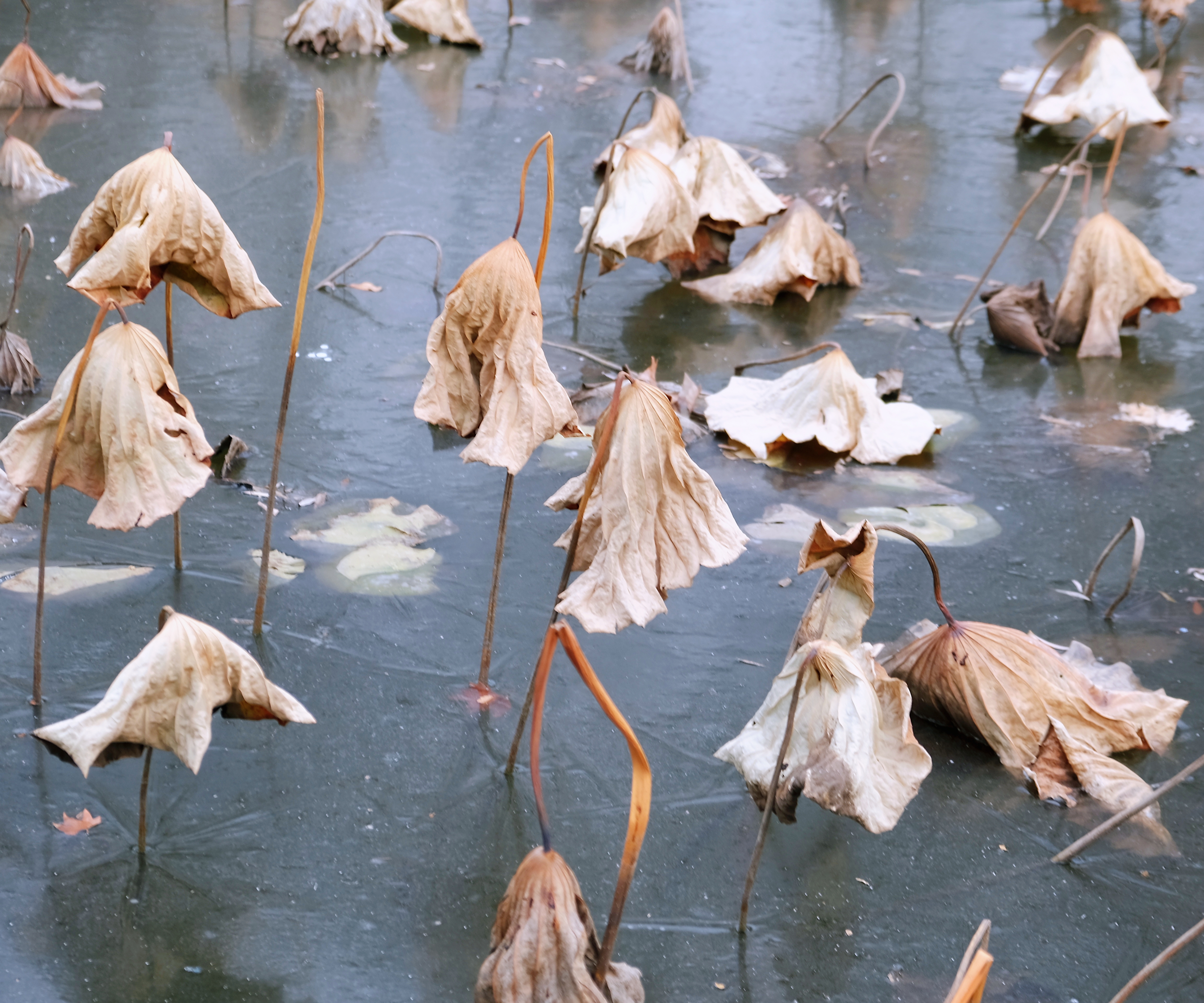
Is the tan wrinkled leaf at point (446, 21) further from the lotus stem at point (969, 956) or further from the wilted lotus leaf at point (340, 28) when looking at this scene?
the lotus stem at point (969, 956)

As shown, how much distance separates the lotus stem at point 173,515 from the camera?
2.10 m

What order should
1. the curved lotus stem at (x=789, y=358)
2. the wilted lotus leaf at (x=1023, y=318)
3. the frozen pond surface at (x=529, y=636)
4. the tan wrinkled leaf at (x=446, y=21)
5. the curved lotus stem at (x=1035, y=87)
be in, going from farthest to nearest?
the tan wrinkled leaf at (x=446, y=21)
the curved lotus stem at (x=1035, y=87)
the wilted lotus leaf at (x=1023, y=318)
the curved lotus stem at (x=789, y=358)
the frozen pond surface at (x=529, y=636)

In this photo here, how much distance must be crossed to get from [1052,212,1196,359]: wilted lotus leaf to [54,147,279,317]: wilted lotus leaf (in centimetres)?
273

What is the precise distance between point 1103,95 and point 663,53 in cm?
215

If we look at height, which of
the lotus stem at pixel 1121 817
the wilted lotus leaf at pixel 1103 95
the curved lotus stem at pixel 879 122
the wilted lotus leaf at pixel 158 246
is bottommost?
the lotus stem at pixel 1121 817

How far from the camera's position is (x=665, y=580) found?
178 cm

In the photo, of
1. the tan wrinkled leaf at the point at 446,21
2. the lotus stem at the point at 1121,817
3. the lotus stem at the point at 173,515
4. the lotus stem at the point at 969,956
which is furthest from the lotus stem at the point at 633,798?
the tan wrinkled leaf at the point at 446,21

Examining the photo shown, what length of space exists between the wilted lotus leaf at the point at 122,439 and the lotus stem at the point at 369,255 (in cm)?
184

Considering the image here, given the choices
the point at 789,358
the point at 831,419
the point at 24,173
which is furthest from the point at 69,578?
the point at 24,173

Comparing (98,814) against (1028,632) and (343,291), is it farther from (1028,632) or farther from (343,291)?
(343,291)

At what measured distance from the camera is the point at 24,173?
14.5ft

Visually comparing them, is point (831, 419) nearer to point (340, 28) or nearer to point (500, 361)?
point (500, 361)

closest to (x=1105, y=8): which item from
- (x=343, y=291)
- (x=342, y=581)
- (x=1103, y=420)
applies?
(x=1103, y=420)

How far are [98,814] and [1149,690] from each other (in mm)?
1852
